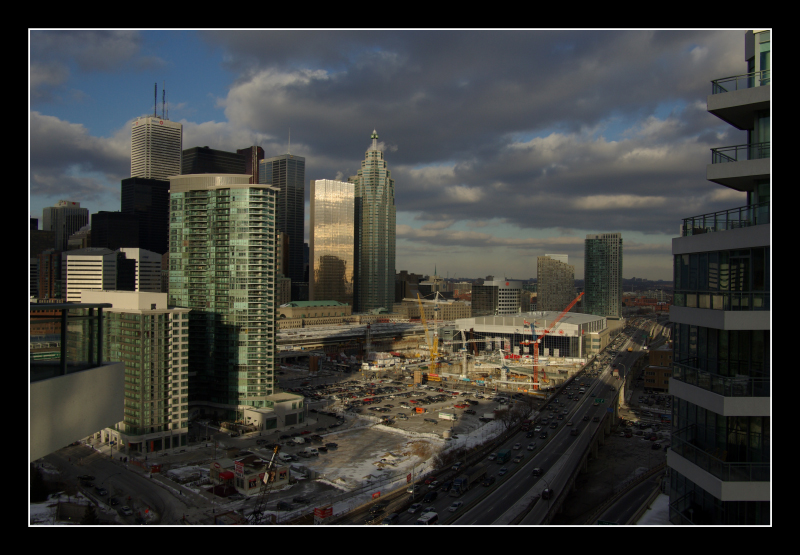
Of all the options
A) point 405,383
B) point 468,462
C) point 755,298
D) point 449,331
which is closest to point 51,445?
point 755,298

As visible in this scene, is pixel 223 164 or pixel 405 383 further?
pixel 223 164

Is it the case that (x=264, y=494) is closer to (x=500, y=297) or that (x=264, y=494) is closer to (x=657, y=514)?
(x=657, y=514)

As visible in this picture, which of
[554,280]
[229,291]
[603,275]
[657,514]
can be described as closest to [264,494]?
[229,291]

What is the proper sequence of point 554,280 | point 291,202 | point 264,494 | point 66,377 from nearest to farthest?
point 66,377
point 264,494
point 554,280
point 291,202

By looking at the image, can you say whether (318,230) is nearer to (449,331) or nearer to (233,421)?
(449,331)

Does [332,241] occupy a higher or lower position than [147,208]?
lower

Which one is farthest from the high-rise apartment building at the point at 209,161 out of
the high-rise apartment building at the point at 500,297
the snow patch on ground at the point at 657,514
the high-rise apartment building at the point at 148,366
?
the snow patch on ground at the point at 657,514

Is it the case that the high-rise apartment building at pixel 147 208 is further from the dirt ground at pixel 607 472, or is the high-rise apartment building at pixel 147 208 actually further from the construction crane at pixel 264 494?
the dirt ground at pixel 607 472
